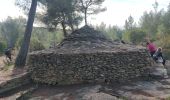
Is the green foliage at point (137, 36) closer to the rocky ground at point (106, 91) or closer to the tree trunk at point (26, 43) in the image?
the tree trunk at point (26, 43)

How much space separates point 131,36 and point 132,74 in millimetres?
25615

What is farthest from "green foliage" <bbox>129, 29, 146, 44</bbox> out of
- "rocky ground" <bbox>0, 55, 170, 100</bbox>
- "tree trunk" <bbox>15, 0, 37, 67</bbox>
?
"rocky ground" <bbox>0, 55, 170, 100</bbox>

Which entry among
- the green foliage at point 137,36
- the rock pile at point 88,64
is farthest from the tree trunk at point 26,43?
the green foliage at point 137,36

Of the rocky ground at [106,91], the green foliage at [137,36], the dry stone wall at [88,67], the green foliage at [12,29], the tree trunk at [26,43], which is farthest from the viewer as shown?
the green foliage at [12,29]

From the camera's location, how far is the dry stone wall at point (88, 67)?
45.7ft

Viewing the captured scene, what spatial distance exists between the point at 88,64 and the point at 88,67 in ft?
0.49

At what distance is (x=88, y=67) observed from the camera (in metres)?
13.9

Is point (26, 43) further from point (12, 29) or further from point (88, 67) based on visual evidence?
point (12, 29)

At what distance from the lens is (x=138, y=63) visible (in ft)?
48.9

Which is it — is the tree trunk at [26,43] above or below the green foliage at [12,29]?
below

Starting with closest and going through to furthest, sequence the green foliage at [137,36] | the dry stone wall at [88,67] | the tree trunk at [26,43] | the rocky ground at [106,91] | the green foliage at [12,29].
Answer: the rocky ground at [106,91] → the dry stone wall at [88,67] → the tree trunk at [26,43] → the green foliage at [137,36] → the green foliage at [12,29]

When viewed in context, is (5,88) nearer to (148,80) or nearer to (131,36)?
(148,80)

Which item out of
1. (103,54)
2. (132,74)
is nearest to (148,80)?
(132,74)

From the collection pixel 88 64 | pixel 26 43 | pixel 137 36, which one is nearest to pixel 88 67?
pixel 88 64
